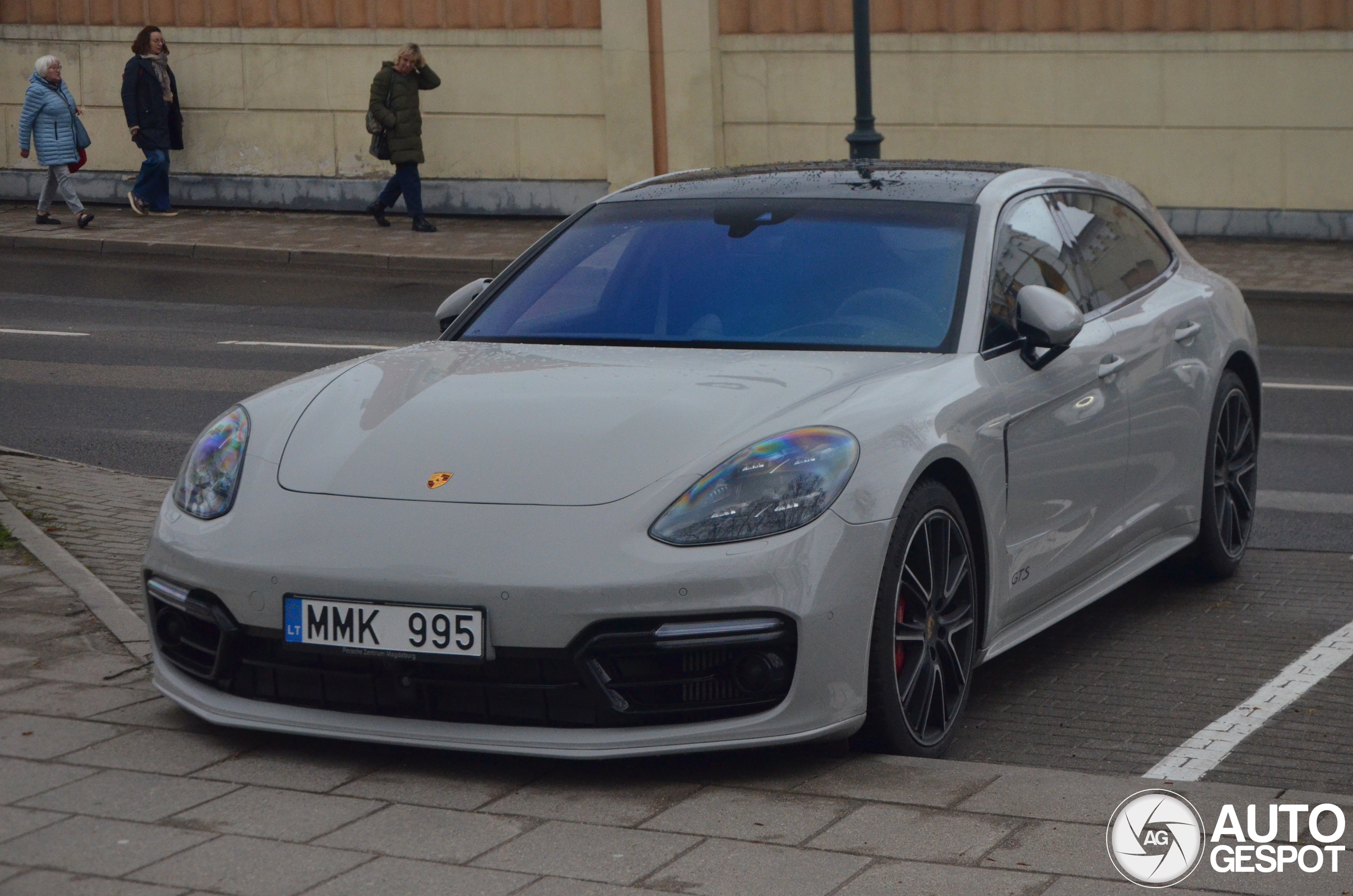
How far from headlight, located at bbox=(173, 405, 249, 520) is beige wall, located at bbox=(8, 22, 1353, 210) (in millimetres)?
15593

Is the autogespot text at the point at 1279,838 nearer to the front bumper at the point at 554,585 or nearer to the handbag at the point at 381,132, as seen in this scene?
the front bumper at the point at 554,585

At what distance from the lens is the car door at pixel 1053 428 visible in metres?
5.11

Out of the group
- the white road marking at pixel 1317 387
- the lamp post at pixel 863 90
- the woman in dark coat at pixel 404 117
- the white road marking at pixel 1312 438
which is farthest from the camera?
the woman in dark coat at pixel 404 117

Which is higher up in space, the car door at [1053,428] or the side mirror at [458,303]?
the side mirror at [458,303]

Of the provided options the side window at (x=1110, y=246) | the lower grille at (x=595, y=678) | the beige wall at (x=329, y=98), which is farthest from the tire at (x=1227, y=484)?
the beige wall at (x=329, y=98)

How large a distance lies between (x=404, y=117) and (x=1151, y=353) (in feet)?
49.1

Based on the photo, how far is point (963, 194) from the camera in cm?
564

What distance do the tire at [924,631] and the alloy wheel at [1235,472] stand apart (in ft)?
6.82

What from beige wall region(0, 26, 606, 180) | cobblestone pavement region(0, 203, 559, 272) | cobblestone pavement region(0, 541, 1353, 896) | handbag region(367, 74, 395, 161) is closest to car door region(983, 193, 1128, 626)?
cobblestone pavement region(0, 541, 1353, 896)

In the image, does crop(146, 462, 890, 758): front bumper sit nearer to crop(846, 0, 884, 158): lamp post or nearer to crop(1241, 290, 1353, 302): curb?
crop(1241, 290, 1353, 302): curb

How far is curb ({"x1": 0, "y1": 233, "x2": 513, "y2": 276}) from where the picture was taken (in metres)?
18.0

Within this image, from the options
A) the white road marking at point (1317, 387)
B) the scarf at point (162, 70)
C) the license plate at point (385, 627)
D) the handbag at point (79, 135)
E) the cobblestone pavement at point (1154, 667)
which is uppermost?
the scarf at point (162, 70)

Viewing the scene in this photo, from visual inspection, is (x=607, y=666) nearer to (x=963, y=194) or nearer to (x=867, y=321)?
(x=867, y=321)

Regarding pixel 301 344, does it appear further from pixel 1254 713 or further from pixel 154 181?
pixel 154 181
